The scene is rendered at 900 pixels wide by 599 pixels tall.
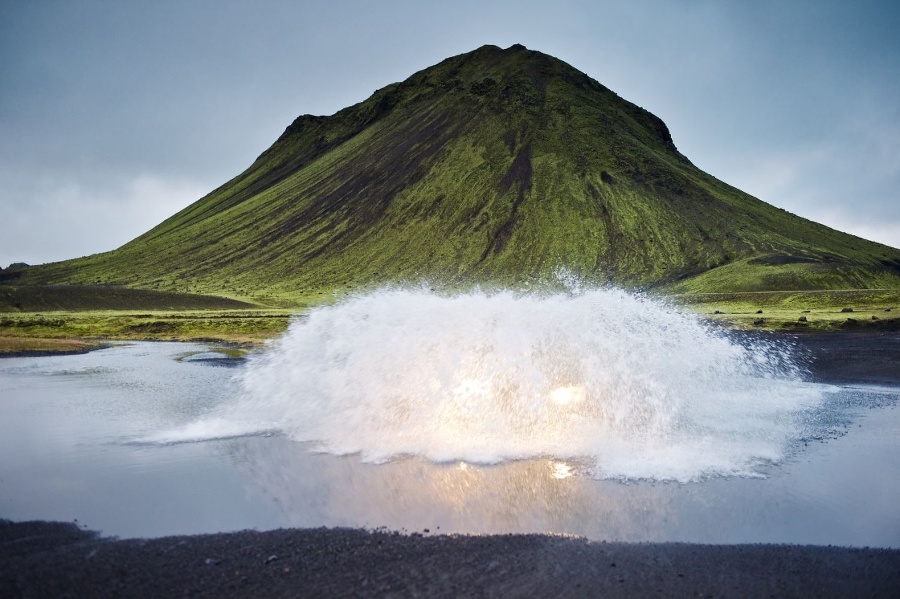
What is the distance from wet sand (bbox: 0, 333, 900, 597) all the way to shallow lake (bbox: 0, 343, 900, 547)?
0.59 metres

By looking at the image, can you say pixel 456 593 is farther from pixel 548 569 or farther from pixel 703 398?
pixel 703 398

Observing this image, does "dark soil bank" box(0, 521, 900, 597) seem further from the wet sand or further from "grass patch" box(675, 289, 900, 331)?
"grass patch" box(675, 289, 900, 331)

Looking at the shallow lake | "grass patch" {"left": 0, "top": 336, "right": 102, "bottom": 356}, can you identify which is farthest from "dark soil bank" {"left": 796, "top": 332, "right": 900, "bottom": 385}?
"grass patch" {"left": 0, "top": 336, "right": 102, "bottom": 356}

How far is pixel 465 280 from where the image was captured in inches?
6152

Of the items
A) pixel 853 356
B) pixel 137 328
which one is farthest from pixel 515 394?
pixel 137 328

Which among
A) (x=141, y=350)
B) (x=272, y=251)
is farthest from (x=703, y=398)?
(x=272, y=251)

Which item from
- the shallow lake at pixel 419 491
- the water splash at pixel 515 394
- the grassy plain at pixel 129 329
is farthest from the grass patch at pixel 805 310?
the grassy plain at pixel 129 329

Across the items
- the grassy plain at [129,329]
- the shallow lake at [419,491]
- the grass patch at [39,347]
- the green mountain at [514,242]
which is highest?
the green mountain at [514,242]

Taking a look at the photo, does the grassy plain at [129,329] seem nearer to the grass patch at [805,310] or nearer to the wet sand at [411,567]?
the wet sand at [411,567]

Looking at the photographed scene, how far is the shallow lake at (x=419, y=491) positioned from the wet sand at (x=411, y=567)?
1.92 feet

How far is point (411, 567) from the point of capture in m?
9.02

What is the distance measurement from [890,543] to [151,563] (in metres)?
11.8

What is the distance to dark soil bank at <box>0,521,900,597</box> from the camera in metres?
8.38

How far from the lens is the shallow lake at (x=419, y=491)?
35.8 ft
